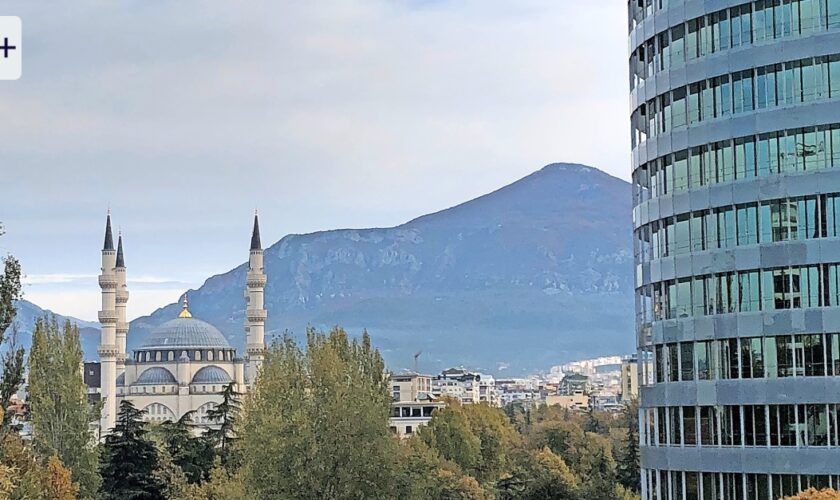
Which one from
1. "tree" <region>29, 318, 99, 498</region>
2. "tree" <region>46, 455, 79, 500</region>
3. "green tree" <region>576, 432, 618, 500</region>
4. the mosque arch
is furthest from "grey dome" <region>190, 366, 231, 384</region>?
"tree" <region>46, 455, 79, 500</region>

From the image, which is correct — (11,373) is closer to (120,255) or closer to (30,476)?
(30,476)

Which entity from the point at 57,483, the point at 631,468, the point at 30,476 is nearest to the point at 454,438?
the point at 631,468

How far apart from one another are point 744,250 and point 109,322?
344 ft

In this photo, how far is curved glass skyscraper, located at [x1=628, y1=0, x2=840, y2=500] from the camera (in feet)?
125

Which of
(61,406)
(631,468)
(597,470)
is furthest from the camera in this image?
(597,470)

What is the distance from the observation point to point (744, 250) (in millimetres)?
39531

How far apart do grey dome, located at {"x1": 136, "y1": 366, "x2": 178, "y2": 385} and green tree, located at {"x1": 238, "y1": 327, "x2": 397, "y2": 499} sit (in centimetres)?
11287

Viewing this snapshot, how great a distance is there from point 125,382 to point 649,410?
12633 centimetres

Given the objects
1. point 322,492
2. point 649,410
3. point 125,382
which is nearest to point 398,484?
point 322,492

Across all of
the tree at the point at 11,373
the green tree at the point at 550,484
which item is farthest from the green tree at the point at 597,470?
the tree at the point at 11,373

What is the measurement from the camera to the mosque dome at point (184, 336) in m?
170

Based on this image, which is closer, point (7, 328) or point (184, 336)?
point (7, 328)

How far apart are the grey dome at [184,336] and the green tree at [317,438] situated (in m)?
123

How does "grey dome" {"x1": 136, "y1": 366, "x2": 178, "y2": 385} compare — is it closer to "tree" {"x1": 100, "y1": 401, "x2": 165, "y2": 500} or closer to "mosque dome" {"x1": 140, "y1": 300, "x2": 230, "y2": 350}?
"mosque dome" {"x1": 140, "y1": 300, "x2": 230, "y2": 350}
